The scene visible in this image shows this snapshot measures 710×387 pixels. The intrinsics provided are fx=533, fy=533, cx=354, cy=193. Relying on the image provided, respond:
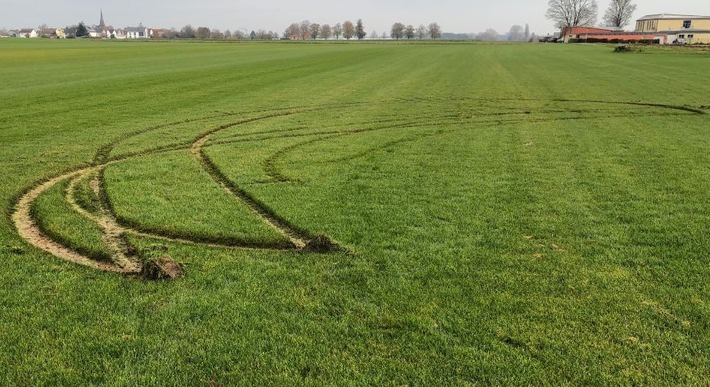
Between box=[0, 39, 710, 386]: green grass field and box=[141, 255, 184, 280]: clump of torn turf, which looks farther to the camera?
Answer: box=[141, 255, 184, 280]: clump of torn turf

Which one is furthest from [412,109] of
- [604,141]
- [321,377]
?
[321,377]

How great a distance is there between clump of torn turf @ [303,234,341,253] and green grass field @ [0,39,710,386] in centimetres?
10

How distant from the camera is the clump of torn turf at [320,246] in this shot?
6355 mm

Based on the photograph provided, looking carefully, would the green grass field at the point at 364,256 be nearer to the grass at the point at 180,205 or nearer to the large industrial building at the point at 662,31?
the grass at the point at 180,205

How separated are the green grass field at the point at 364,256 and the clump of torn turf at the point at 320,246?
4.0 inches

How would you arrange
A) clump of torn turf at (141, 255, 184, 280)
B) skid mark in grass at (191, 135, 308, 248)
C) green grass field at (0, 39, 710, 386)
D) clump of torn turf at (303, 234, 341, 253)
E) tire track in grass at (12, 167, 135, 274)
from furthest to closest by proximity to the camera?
skid mark in grass at (191, 135, 308, 248) → clump of torn turf at (303, 234, 341, 253) → tire track in grass at (12, 167, 135, 274) → clump of torn turf at (141, 255, 184, 280) → green grass field at (0, 39, 710, 386)

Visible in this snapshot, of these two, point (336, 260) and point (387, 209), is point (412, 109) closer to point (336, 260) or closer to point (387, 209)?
point (387, 209)

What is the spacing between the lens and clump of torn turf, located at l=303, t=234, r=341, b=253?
6.36 m

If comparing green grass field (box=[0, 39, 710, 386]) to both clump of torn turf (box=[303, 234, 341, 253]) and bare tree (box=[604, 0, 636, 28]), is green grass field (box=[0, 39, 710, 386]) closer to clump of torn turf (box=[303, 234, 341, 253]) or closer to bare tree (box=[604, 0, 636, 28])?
clump of torn turf (box=[303, 234, 341, 253])

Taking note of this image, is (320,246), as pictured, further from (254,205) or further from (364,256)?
(254,205)

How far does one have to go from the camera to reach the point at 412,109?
18250 millimetres

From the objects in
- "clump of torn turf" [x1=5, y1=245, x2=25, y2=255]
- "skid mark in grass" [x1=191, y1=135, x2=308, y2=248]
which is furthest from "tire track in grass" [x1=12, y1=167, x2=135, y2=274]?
"skid mark in grass" [x1=191, y1=135, x2=308, y2=248]

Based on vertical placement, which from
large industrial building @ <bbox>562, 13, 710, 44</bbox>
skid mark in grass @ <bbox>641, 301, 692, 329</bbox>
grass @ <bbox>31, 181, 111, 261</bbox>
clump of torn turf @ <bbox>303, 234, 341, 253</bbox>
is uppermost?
large industrial building @ <bbox>562, 13, 710, 44</bbox>

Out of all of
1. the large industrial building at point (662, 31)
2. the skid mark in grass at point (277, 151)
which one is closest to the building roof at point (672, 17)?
the large industrial building at point (662, 31)
